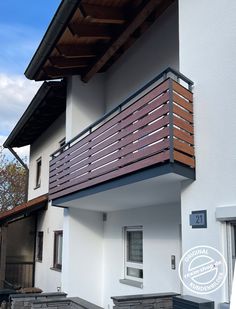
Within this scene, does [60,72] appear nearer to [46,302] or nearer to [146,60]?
[146,60]

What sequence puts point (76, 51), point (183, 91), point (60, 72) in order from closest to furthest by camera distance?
point (183, 91) → point (76, 51) → point (60, 72)

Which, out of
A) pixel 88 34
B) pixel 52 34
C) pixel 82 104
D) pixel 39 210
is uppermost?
pixel 88 34

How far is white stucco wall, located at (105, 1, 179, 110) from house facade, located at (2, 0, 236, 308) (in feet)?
0.10

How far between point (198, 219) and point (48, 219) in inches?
389

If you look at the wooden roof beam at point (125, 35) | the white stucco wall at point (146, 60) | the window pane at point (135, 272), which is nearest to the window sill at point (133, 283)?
the window pane at point (135, 272)

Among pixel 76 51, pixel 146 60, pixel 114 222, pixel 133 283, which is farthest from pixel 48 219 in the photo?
pixel 146 60

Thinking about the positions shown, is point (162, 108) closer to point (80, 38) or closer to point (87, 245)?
point (80, 38)

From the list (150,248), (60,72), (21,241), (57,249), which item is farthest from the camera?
(21,241)

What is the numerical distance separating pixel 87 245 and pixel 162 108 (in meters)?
5.95

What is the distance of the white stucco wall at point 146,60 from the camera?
8250 millimetres

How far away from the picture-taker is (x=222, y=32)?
5.48m

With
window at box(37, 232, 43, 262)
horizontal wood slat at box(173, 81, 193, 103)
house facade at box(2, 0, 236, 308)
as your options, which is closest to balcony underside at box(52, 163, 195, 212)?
house facade at box(2, 0, 236, 308)

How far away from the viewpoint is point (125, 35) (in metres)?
8.94

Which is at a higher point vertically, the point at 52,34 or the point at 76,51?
the point at 76,51
